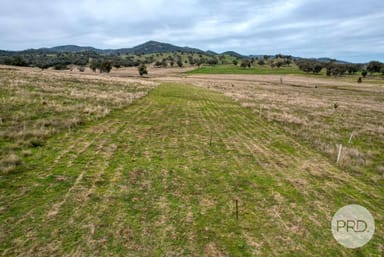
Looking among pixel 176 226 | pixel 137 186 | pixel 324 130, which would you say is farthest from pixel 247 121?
pixel 176 226

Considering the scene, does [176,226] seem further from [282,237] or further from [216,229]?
[282,237]

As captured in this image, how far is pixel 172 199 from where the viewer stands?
24.1ft

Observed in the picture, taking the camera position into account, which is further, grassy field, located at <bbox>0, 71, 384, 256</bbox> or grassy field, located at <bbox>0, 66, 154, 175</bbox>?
grassy field, located at <bbox>0, 66, 154, 175</bbox>

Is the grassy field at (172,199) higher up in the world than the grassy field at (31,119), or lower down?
lower down

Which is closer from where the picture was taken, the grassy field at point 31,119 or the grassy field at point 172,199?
the grassy field at point 172,199

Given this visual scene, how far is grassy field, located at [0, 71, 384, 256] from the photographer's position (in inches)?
213

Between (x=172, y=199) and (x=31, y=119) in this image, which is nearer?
(x=172, y=199)

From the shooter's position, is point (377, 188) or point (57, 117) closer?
point (377, 188)

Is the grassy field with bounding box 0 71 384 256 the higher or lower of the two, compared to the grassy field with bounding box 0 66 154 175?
lower

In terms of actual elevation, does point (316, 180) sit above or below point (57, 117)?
below

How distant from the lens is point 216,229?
19.9ft

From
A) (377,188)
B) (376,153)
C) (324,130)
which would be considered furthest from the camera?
(324,130)

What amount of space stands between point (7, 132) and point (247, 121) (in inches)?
670

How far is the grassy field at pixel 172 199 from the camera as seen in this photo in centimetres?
541
